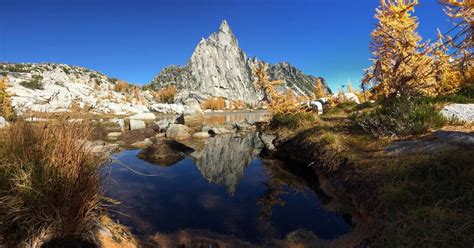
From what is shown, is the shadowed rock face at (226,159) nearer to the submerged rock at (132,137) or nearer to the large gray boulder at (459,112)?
the submerged rock at (132,137)

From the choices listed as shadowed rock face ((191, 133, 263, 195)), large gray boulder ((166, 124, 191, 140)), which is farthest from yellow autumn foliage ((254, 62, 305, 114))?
large gray boulder ((166, 124, 191, 140))

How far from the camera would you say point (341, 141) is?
9852mm

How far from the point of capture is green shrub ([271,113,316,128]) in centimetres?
1718

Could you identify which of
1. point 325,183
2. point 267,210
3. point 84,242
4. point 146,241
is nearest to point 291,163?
point 325,183

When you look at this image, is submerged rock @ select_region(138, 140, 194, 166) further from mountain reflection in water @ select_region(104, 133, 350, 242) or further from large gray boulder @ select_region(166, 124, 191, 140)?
large gray boulder @ select_region(166, 124, 191, 140)

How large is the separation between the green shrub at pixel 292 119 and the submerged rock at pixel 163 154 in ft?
25.8

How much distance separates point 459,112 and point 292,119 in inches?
371

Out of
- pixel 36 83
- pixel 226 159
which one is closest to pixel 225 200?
pixel 226 159

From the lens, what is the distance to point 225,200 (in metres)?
8.64

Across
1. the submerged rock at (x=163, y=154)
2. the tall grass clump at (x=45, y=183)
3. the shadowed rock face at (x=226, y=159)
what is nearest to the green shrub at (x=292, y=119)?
the shadowed rock face at (x=226, y=159)

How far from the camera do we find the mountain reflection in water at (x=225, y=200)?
6.67 meters

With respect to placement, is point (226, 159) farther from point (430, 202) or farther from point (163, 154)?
point (430, 202)

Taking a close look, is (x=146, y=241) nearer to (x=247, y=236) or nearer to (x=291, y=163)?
(x=247, y=236)

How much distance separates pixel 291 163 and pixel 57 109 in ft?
34.6
